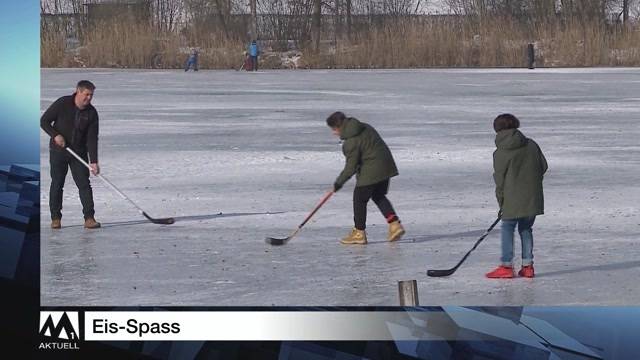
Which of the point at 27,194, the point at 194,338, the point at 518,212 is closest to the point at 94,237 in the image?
the point at 27,194

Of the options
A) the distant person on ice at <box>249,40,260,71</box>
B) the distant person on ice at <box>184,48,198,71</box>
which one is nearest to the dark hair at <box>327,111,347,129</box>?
the distant person on ice at <box>184,48,198,71</box>

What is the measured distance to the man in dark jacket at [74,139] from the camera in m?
10.1

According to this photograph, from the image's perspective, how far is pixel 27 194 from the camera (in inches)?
352

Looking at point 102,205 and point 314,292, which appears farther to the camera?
point 102,205

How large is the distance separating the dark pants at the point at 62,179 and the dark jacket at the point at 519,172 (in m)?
3.76

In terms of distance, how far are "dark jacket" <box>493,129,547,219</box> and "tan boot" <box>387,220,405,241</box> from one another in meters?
1.68

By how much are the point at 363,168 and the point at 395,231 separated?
0.52 meters

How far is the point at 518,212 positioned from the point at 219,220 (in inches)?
134

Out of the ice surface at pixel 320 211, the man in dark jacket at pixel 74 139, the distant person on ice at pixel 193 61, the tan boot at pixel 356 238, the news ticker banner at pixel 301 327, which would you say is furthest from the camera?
the distant person on ice at pixel 193 61

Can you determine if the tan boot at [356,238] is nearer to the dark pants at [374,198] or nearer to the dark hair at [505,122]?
the dark pants at [374,198]

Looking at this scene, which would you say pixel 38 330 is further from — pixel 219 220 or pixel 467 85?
pixel 467 85

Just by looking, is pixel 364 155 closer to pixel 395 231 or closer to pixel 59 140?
pixel 395 231

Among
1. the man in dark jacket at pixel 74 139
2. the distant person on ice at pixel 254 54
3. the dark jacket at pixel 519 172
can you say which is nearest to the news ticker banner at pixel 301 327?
the dark jacket at pixel 519 172

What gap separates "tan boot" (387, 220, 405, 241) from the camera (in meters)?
9.61
